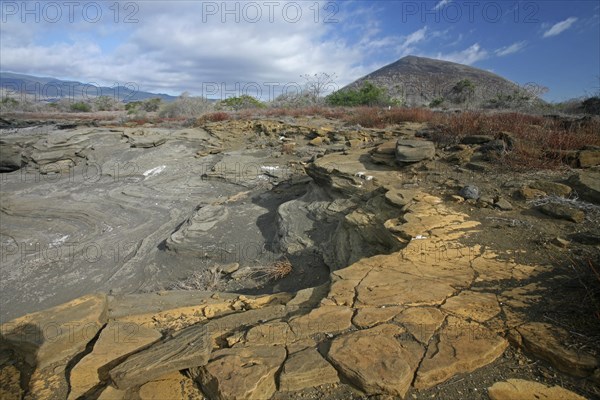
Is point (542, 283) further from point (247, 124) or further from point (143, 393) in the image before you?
point (247, 124)

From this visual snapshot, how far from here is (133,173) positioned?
10648mm

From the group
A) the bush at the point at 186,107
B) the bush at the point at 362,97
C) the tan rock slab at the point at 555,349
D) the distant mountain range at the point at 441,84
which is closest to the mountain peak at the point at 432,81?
the distant mountain range at the point at 441,84

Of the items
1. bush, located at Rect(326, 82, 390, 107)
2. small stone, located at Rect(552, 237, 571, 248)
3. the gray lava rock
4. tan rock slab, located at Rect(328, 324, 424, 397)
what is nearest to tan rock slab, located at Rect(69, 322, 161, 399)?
tan rock slab, located at Rect(328, 324, 424, 397)

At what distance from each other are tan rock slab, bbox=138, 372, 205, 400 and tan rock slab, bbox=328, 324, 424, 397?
2.71ft

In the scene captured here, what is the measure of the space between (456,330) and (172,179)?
958 centimetres

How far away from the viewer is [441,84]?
28562 millimetres

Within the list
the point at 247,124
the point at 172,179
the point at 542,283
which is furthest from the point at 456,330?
the point at 247,124

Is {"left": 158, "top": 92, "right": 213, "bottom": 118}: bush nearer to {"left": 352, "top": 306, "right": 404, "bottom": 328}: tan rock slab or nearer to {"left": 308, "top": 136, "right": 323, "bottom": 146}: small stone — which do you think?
{"left": 308, "top": 136, "right": 323, "bottom": 146}: small stone

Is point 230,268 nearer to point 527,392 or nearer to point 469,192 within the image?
point 469,192

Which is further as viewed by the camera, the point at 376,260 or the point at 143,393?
the point at 376,260

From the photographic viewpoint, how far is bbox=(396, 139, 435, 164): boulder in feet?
20.5

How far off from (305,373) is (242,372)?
37 cm

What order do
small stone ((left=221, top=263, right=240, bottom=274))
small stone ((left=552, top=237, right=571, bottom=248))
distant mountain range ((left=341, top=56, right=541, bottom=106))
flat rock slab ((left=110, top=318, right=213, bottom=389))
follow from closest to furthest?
flat rock slab ((left=110, top=318, right=213, bottom=389)) < small stone ((left=552, top=237, right=571, bottom=248)) < small stone ((left=221, top=263, right=240, bottom=274)) < distant mountain range ((left=341, top=56, right=541, bottom=106))

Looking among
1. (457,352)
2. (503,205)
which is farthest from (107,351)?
(503,205)
